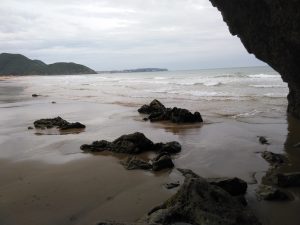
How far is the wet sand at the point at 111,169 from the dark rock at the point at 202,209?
2.79 ft

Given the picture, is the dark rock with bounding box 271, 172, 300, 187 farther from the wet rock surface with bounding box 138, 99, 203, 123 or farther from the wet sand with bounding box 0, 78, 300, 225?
the wet rock surface with bounding box 138, 99, 203, 123

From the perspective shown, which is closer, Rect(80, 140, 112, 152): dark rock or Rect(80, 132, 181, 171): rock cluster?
Rect(80, 132, 181, 171): rock cluster

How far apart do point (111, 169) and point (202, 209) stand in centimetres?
424

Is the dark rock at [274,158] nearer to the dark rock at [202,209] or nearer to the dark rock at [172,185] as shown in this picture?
the dark rock at [172,185]

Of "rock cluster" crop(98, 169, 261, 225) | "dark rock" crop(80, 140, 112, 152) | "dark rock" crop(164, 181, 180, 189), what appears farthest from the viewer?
"dark rock" crop(80, 140, 112, 152)

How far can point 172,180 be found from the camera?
851 cm

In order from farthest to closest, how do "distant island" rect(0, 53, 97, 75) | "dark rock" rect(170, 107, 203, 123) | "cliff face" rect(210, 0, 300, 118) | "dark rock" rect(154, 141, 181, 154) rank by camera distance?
1. "distant island" rect(0, 53, 97, 75)
2. "dark rock" rect(170, 107, 203, 123)
3. "dark rock" rect(154, 141, 181, 154)
4. "cliff face" rect(210, 0, 300, 118)

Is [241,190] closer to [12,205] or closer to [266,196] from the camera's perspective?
[266,196]

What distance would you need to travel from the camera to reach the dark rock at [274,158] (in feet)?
32.2

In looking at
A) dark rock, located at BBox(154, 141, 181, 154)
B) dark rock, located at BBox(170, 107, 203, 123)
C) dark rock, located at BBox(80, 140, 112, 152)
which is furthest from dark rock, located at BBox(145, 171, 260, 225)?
dark rock, located at BBox(170, 107, 203, 123)

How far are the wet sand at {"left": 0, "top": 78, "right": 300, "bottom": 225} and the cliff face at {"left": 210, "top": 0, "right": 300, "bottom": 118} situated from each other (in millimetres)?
2600

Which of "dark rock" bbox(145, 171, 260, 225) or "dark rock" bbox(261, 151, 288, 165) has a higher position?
"dark rock" bbox(145, 171, 260, 225)

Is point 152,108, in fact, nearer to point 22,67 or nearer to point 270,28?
point 270,28

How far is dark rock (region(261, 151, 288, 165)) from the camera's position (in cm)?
980
